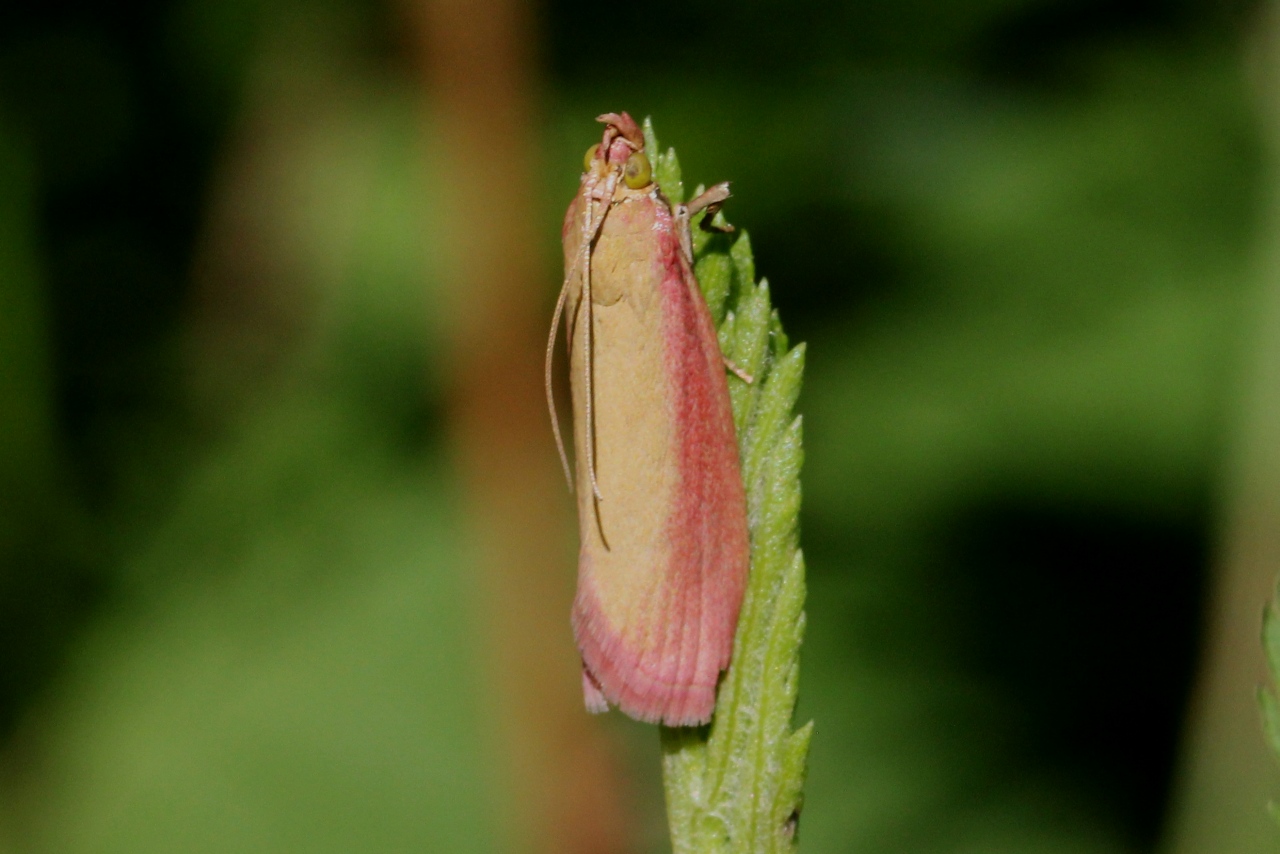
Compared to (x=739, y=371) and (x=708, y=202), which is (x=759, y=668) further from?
A: (x=708, y=202)

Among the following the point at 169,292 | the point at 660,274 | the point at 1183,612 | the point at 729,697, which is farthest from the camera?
the point at 169,292

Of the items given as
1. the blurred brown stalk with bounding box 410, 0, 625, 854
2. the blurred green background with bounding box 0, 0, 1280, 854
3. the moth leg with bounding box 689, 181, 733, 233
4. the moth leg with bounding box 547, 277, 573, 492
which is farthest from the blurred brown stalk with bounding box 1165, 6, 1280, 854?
the moth leg with bounding box 547, 277, 573, 492

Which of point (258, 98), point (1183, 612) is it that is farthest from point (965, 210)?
point (258, 98)

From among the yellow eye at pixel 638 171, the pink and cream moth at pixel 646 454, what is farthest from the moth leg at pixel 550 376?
the yellow eye at pixel 638 171

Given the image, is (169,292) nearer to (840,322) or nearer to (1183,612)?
(840,322)

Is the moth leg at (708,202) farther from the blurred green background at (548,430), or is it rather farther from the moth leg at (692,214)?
the blurred green background at (548,430)

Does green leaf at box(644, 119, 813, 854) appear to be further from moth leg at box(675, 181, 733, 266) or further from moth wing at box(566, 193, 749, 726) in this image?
moth leg at box(675, 181, 733, 266)

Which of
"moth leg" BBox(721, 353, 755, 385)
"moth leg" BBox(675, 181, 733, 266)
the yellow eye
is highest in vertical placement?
the yellow eye
